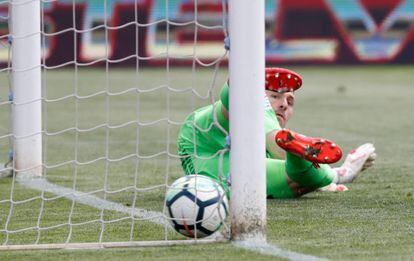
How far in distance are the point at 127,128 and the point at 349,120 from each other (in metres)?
2.32

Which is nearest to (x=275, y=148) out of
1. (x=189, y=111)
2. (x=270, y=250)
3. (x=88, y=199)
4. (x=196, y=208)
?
(x=88, y=199)

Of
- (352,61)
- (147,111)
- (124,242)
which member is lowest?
(352,61)

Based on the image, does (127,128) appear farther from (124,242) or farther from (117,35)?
(117,35)

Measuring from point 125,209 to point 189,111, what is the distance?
20.8ft

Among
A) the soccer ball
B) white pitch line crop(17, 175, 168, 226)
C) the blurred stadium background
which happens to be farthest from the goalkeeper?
the soccer ball

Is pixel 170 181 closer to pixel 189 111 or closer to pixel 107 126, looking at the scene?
pixel 107 126

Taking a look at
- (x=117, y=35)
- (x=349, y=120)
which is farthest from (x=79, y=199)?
(x=117, y=35)

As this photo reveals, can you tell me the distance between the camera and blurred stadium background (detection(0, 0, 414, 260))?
441cm

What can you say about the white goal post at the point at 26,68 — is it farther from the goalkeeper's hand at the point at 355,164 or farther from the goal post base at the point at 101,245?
the goal post base at the point at 101,245

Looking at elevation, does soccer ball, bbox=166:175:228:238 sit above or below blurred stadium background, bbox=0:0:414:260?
above

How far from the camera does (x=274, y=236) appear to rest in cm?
427

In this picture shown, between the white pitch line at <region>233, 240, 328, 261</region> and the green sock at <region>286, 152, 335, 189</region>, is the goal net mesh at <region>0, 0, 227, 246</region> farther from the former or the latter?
the green sock at <region>286, 152, 335, 189</region>

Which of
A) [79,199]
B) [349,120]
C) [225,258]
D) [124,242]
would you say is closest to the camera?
[225,258]

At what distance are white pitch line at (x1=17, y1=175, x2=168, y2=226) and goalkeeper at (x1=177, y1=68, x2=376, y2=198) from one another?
323 millimetres
